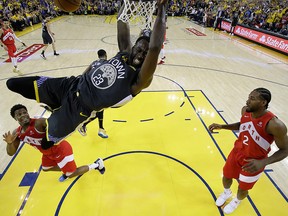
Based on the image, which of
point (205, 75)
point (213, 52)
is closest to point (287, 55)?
point (213, 52)

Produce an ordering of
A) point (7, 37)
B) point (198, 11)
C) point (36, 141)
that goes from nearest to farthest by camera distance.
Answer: point (36, 141) < point (7, 37) < point (198, 11)

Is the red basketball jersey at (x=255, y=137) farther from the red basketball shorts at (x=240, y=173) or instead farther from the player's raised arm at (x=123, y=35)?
the player's raised arm at (x=123, y=35)

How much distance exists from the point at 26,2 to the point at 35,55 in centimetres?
1494

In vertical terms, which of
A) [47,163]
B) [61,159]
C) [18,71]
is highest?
[61,159]

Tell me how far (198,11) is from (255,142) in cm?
2003

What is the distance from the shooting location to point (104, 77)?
6.72 feet

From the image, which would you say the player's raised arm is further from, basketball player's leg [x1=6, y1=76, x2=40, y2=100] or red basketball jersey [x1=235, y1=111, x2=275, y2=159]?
red basketball jersey [x1=235, y1=111, x2=275, y2=159]

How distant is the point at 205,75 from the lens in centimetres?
754

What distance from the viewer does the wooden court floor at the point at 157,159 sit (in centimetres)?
293

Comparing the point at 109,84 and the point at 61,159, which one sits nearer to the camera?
the point at 109,84

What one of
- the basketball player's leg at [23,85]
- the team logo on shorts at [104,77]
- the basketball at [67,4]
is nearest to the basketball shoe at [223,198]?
the team logo on shorts at [104,77]

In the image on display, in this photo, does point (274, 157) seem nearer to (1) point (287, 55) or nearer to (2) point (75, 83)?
(2) point (75, 83)

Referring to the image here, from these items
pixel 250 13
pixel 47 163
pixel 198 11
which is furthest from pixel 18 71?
pixel 198 11

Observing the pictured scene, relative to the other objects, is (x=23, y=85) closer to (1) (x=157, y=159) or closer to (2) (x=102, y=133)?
(2) (x=102, y=133)
